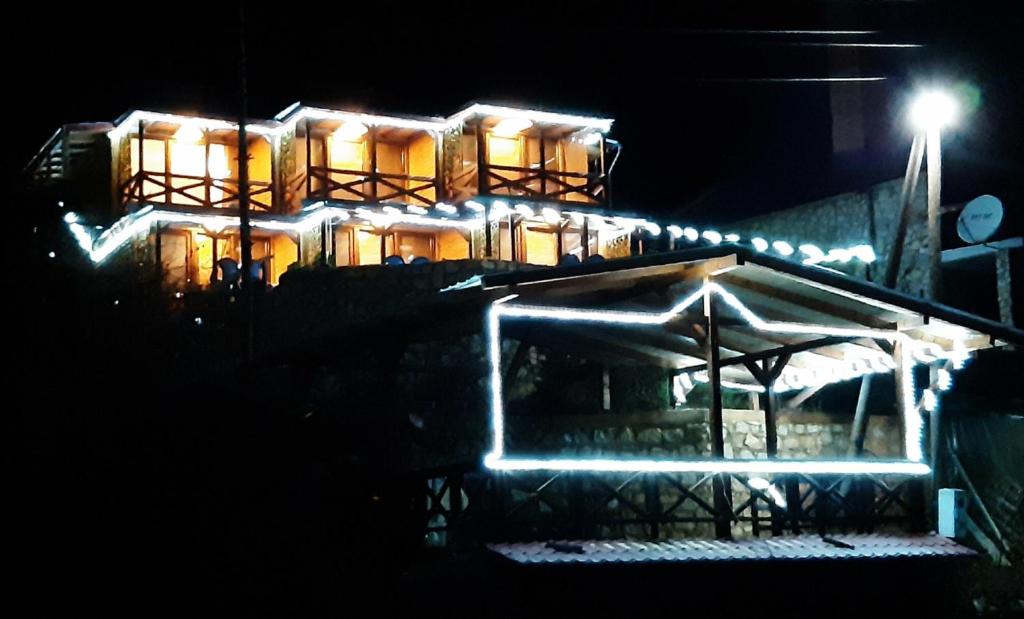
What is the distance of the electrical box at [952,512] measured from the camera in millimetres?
17203

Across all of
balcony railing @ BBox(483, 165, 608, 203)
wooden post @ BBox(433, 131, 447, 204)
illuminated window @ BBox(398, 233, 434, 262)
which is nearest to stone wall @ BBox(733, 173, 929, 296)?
balcony railing @ BBox(483, 165, 608, 203)

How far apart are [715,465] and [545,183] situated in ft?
70.6

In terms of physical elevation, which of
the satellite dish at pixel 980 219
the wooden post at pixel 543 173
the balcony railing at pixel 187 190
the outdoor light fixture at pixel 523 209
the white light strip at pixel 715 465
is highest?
the wooden post at pixel 543 173

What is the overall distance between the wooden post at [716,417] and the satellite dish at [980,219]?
41.4 ft

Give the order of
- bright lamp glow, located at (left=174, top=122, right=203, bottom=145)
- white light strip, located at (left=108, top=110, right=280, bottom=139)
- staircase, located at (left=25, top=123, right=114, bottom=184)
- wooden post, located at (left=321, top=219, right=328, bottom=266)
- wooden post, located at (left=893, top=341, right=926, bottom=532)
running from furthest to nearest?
staircase, located at (left=25, top=123, right=114, bottom=184) → bright lamp glow, located at (left=174, top=122, right=203, bottom=145) → white light strip, located at (left=108, top=110, right=280, bottom=139) → wooden post, located at (left=321, top=219, right=328, bottom=266) → wooden post, located at (left=893, top=341, right=926, bottom=532)

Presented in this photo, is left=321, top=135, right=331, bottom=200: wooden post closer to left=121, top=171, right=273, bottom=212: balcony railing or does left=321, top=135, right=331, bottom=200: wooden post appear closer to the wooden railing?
left=121, top=171, right=273, bottom=212: balcony railing

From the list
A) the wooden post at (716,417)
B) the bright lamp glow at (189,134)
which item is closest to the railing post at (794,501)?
the wooden post at (716,417)

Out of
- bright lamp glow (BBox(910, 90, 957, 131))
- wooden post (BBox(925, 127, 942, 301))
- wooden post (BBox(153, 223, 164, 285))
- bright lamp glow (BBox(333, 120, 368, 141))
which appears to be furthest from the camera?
bright lamp glow (BBox(333, 120, 368, 141))

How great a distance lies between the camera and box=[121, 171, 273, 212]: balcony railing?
32500 mm

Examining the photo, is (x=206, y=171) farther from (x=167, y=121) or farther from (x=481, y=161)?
(x=481, y=161)

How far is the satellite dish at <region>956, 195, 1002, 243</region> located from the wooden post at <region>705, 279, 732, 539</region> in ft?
41.4

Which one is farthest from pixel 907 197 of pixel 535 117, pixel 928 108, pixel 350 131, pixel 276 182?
pixel 276 182

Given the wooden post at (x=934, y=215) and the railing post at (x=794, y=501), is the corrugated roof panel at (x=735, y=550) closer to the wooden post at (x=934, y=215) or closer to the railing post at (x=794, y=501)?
the railing post at (x=794, y=501)

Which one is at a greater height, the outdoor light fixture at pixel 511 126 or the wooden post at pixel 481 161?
the outdoor light fixture at pixel 511 126
